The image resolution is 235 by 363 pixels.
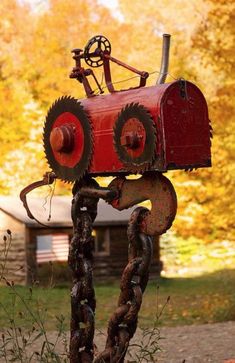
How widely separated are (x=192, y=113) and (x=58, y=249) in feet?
54.1

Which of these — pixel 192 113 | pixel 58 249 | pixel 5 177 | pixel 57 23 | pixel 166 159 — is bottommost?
pixel 58 249

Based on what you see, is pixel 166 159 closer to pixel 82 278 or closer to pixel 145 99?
pixel 145 99

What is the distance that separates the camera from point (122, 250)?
18.8 meters

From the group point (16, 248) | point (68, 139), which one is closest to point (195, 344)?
point (68, 139)

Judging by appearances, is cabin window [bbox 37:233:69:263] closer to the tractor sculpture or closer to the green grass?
the green grass

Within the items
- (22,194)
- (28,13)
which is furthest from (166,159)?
(28,13)

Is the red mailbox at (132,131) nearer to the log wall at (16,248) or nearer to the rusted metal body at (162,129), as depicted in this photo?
the rusted metal body at (162,129)

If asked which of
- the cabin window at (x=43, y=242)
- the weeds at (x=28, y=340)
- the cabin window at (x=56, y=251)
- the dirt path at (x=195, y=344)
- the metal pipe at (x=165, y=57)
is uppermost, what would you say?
the metal pipe at (x=165, y=57)

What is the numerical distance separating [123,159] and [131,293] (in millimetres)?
746

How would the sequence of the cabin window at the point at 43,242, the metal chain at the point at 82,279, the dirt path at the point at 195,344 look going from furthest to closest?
the cabin window at the point at 43,242, the dirt path at the point at 195,344, the metal chain at the point at 82,279

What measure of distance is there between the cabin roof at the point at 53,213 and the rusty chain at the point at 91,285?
1249 cm

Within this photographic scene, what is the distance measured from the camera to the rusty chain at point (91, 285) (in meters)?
3.94

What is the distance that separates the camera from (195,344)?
831 centimetres

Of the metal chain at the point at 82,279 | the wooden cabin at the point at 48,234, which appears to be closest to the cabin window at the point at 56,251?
the wooden cabin at the point at 48,234
